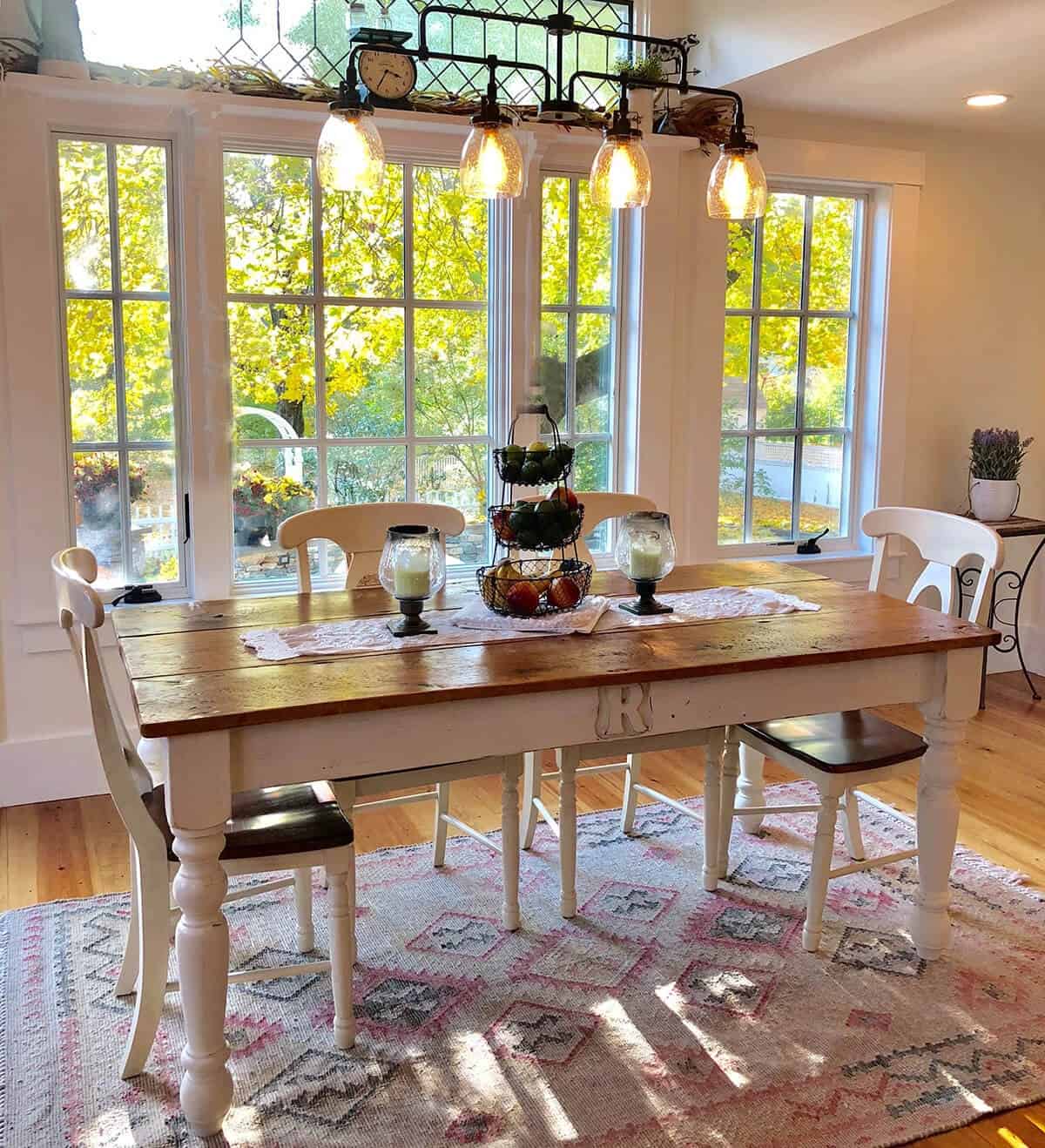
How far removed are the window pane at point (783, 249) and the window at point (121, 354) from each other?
210 cm

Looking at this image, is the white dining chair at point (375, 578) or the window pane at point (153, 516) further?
the window pane at point (153, 516)

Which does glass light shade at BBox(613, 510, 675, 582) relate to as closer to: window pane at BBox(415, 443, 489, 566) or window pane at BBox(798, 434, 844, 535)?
window pane at BBox(415, 443, 489, 566)

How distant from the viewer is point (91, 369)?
329 cm

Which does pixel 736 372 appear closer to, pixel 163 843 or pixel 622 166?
pixel 622 166

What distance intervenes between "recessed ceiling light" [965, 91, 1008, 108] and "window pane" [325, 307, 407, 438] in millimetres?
2004

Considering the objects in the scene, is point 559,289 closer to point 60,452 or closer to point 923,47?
point 923,47

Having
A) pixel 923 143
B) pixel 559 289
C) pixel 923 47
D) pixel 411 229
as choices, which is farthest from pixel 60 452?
pixel 923 143

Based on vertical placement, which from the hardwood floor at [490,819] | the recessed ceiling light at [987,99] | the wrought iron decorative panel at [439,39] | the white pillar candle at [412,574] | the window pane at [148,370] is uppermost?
the wrought iron decorative panel at [439,39]

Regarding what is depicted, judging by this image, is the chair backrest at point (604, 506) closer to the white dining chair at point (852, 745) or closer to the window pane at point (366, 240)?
A: the white dining chair at point (852, 745)

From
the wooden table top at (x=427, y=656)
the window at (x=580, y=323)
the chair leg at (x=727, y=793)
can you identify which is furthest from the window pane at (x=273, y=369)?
the chair leg at (x=727, y=793)

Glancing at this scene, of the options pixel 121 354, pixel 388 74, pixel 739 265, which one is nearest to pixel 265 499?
pixel 121 354

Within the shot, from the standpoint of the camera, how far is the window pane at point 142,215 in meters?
3.23

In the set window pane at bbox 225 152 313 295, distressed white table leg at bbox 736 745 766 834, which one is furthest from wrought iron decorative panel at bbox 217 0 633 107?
distressed white table leg at bbox 736 745 766 834

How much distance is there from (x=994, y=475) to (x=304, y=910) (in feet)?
10.4
